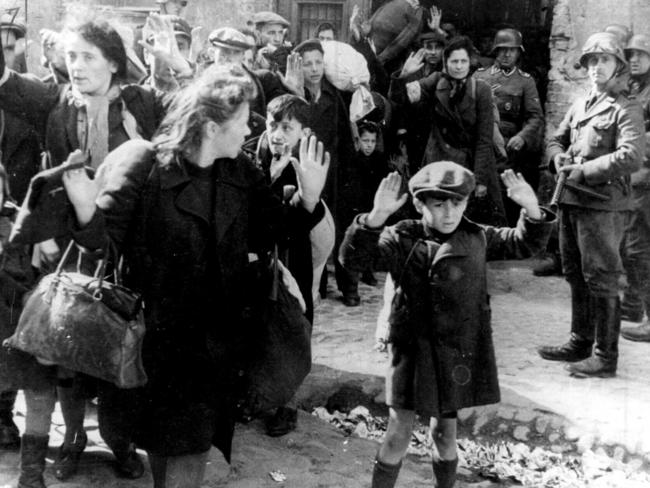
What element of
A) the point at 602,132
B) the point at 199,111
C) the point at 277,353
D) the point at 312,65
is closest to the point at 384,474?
the point at 277,353

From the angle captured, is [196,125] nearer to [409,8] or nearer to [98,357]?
[98,357]

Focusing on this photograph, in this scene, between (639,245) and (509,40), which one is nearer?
(639,245)

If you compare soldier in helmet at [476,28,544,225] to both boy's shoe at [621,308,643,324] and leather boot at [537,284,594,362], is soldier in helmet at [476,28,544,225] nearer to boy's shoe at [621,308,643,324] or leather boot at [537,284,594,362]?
boy's shoe at [621,308,643,324]

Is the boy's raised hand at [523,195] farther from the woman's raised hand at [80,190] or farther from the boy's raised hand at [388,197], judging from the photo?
the woman's raised hand at [80,190]

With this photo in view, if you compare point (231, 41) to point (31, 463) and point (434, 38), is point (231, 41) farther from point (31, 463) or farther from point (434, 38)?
point (434, 38)

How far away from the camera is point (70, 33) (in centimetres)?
352

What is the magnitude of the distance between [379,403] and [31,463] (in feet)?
7.58

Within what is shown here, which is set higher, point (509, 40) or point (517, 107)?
point (509, 40)

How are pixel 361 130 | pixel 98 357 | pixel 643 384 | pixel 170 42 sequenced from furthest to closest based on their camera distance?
pixel 361 130
pixel 643 384
pixel 170 42
pixel 98 357

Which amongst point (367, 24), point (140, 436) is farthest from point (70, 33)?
point (367, 24)

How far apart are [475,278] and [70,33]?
208 cm

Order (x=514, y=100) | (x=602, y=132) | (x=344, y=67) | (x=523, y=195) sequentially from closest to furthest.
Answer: (x=523, y=195) → (x=602, y=132) → (x=344, y=67) → (x=514, y=100)

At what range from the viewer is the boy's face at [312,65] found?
6.43 meters

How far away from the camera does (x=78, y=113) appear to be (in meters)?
3.72
